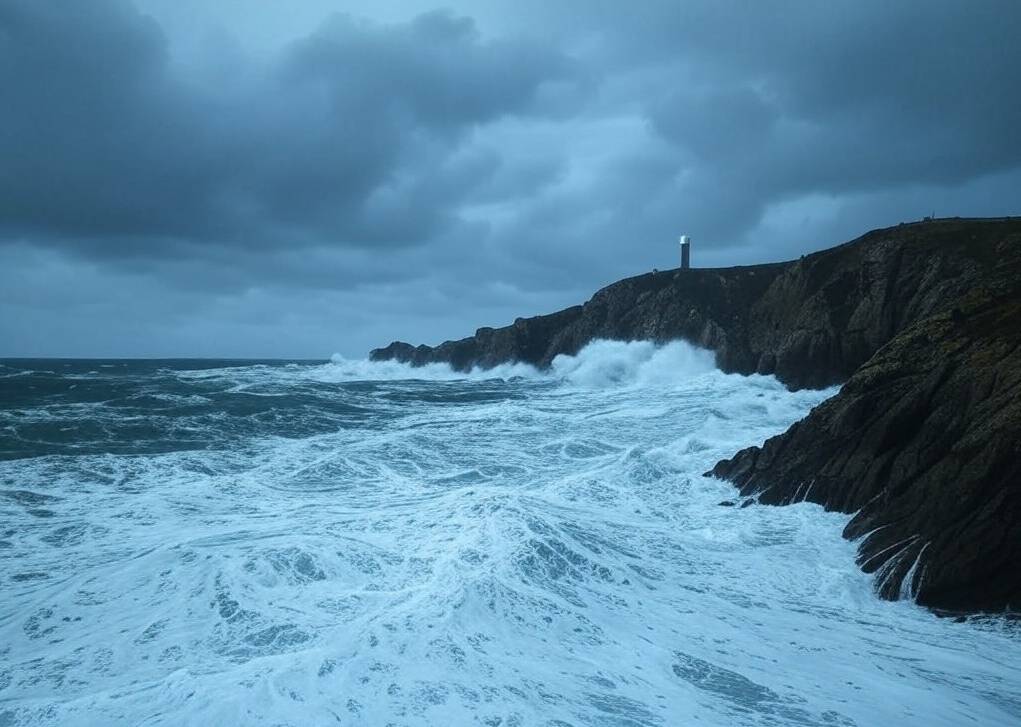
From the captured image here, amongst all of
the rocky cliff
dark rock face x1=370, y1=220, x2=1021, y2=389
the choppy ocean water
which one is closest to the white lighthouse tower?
dark rock face x1=370, y1=220, x2=1021, y2=389

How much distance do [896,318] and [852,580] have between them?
80.5 ft

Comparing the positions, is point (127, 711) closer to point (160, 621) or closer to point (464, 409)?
point (160, 621)

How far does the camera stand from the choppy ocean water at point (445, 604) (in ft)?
21.1

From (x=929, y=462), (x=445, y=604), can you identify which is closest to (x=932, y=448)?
(x=929, y=462)

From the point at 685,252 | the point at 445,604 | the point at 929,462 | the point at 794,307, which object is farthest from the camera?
the point at 685,252

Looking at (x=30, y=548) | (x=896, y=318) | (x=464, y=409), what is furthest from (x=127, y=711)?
(x=896, y=318)

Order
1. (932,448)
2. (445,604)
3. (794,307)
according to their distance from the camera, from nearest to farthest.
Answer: (445,604) → (932,448) → (794,307)

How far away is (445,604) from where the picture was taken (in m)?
8.41

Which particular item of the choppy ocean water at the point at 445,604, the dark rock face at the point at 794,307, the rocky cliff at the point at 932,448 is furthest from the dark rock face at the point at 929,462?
the dark rock face at the point at 794,307

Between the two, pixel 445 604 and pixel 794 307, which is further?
pixel 794 307

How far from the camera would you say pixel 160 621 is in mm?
8039

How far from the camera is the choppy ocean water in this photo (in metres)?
6.45

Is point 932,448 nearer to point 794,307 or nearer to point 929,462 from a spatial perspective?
point 929,462

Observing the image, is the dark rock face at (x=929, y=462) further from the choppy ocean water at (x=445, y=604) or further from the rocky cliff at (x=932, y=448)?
the choppy ocean water at (x=445, y=604)
